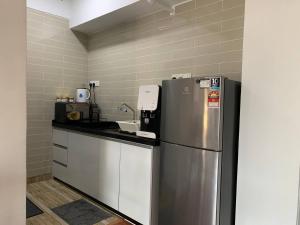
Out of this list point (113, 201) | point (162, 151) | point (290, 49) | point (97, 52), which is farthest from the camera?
point (97, 52)

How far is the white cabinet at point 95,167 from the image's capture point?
2305mm

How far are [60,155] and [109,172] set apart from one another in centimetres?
111

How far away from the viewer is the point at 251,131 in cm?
157

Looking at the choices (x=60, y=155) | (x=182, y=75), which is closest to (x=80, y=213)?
(x=60, y=155)

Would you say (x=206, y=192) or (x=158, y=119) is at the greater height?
(x=158, y=119)

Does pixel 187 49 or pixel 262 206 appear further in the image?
pixel 187 49

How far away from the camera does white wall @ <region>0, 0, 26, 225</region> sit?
128 cm

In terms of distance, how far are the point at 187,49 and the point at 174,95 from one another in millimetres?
854

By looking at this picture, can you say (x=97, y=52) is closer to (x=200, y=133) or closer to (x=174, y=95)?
(x=174, y=95)

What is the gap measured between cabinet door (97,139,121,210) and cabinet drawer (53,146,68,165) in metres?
0.79

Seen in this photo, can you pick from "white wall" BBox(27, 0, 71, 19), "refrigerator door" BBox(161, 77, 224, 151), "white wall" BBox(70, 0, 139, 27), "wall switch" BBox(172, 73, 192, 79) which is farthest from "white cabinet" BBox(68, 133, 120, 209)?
"white wall" BBox(27, 0, 71, 19)

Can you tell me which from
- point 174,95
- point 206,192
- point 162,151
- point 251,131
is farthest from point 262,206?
point 174,95

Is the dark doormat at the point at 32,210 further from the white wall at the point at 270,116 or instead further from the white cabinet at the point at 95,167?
the white wall at the point at 270,116

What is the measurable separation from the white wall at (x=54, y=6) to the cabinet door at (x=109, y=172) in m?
2.08
